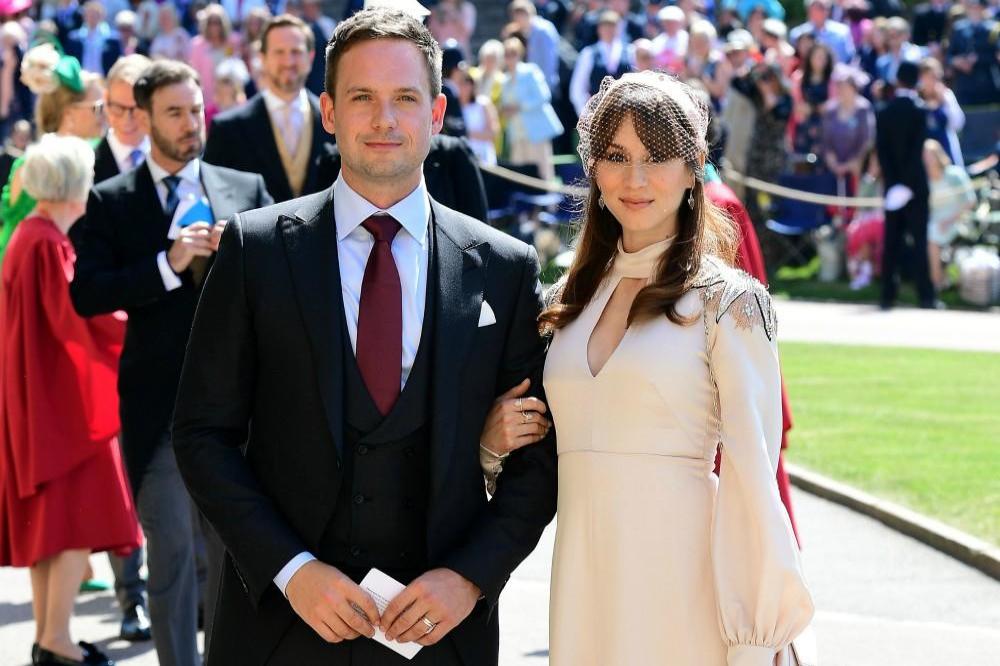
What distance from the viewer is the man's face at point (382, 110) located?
371 centimetres

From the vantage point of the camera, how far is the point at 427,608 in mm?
3525

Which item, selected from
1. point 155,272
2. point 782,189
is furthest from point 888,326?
point 155,272

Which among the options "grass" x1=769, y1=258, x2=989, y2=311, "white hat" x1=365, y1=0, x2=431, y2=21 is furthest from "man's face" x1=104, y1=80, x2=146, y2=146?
"grass" x1=769, y1=258, x2=989, y2=311

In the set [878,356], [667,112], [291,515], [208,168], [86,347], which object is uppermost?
[667,112]

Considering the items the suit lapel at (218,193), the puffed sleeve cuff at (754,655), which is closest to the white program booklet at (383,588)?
the puffed sleeve cuff at (754,655)

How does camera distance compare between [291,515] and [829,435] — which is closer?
[291,515]

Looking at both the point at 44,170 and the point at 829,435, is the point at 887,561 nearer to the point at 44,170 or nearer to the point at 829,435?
the point at 829,435

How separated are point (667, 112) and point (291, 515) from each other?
51.1 inches

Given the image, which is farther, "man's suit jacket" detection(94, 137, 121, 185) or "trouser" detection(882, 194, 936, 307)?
"trouser" detection(882, 194, 936, 307)

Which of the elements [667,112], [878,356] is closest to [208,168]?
[667,112]

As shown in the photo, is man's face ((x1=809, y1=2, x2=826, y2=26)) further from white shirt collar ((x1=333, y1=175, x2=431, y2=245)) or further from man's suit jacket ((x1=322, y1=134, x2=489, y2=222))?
white shirt collar ((x1=333, y1=175, x2=431, y2=245))

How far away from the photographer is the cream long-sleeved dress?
3.78 metres

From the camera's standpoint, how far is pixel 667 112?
402cm

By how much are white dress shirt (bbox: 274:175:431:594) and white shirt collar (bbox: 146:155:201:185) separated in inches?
103
